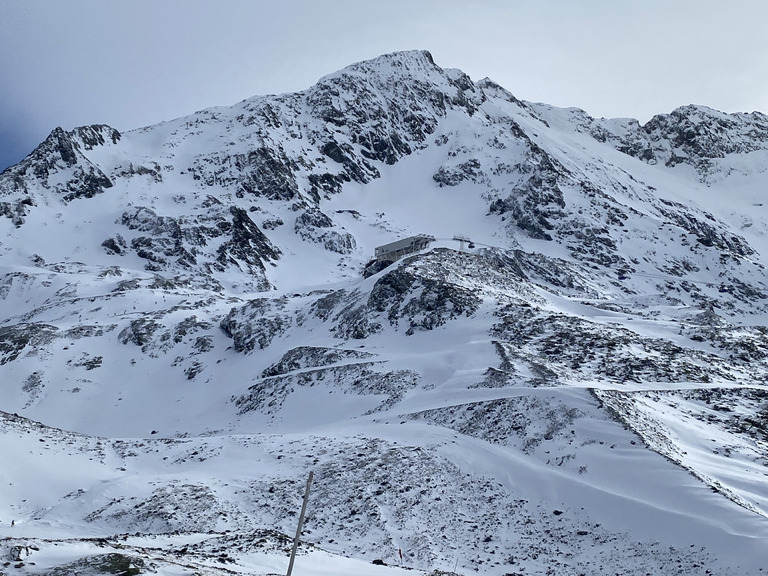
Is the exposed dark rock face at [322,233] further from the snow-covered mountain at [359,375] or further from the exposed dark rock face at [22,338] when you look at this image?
the exposed dark rock face at [22,338]

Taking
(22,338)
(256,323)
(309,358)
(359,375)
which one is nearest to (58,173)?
(22,338)

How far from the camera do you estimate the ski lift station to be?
81688mm

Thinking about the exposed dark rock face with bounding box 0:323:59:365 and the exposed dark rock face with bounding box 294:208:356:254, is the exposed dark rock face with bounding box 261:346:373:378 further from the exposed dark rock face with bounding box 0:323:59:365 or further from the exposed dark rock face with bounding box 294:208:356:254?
the exposed dark rock face with bounding box 294:208:356:254

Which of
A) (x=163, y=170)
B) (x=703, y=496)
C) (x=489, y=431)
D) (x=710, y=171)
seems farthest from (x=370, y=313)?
(x=710, y=171)

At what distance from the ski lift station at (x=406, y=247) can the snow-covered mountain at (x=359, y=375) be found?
10.2ft

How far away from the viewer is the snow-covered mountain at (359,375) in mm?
21719

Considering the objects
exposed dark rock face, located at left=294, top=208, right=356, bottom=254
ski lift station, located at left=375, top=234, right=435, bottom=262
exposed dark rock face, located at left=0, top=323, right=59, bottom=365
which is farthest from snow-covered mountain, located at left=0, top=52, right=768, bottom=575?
ski lift station, located at left=375, top=234, right=435, bottom=262

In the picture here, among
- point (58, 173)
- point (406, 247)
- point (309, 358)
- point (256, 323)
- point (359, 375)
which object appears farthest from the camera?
point (58, 173)

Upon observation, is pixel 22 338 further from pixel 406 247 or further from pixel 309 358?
pixel 406 247

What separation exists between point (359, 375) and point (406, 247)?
4042cm

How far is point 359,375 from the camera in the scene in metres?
44.6

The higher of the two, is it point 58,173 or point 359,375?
point 58,173

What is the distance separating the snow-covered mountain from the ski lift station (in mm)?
3108

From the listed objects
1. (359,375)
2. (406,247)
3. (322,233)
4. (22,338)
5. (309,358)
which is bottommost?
(359,375)
